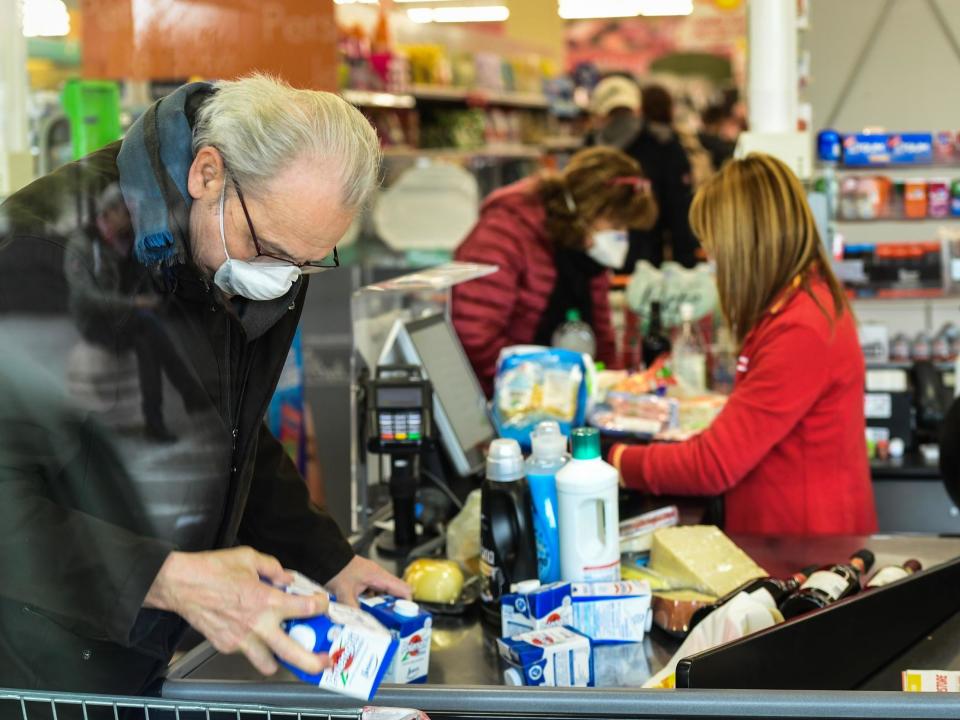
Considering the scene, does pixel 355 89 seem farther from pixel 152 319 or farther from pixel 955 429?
pixel 152 319

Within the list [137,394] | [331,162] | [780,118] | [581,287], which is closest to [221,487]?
[137,394]

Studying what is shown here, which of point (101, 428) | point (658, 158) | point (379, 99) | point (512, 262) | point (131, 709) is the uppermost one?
point (379, 99)

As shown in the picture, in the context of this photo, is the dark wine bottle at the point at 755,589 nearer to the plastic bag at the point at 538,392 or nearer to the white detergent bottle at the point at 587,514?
the white detergent bottle at the point at 587,514

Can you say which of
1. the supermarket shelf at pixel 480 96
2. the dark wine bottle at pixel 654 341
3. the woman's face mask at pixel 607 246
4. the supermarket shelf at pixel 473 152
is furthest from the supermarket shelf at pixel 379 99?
the dark wine bottle at pixel 654 341

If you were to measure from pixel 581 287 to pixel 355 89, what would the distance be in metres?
3.16

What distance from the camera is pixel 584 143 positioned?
23.4 ft

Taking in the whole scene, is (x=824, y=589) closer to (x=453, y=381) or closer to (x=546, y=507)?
(x=546, y=507)

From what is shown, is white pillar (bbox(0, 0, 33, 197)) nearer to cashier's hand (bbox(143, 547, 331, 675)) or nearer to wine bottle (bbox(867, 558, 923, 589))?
cashier's hand (bbox(143, 547, 331, 675))

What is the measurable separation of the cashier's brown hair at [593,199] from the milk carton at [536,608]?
7.86ft

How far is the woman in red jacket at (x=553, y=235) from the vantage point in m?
3.97

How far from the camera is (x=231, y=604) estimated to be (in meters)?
1.27

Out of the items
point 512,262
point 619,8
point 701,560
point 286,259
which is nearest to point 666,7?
point 619,8

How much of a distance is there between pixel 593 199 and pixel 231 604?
2910 mm

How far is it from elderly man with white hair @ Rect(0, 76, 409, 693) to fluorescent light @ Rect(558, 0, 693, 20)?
536 inches
